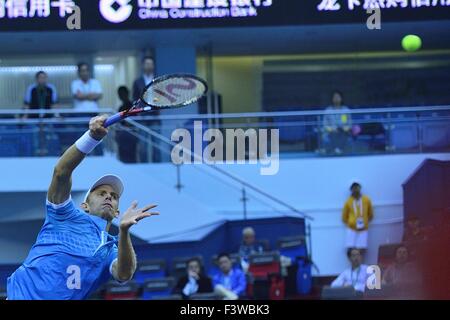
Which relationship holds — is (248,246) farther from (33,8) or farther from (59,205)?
(59,205)

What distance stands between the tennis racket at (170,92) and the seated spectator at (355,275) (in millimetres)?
2255

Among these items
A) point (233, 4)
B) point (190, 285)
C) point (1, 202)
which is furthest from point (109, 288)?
point (233, 4)

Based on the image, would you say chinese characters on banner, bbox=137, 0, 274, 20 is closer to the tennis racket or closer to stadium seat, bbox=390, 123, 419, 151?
stadium seat, bbox=390, 123, 419, 151

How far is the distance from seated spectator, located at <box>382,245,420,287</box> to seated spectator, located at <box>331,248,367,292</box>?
0.43 ft

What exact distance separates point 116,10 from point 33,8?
0.45 m

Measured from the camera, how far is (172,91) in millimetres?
4742

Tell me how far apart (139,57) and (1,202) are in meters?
1.73

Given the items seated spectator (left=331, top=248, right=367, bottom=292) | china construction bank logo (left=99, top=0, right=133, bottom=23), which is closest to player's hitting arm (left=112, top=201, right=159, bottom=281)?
seated spectator (left=331, top=248, right=367, bottom=292)

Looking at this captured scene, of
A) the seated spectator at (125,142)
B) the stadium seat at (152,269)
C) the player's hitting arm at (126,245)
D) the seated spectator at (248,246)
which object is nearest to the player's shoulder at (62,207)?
the player's hitting arm at (126,245)

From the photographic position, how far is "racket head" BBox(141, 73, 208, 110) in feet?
15.1

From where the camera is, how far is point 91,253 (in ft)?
14.0

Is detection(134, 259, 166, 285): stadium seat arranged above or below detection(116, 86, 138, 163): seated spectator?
below

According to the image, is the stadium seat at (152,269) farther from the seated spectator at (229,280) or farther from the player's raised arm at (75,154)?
the player's raised arm at (75,154)
